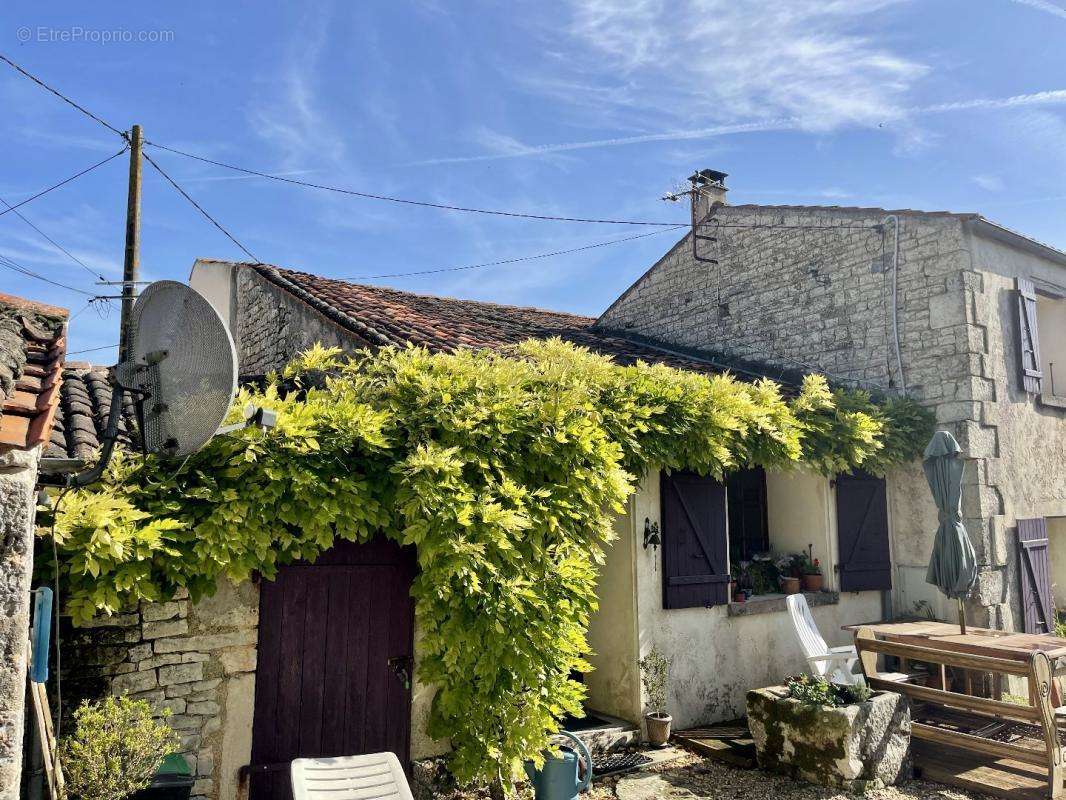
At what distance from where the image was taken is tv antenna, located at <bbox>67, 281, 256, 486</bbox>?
12.1 feet

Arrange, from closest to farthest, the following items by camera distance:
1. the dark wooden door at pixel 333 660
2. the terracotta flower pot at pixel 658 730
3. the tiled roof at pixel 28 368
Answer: the tiled roof at pixel 28 368, the dark wooden door at pixel 333 660, the terracotta flower pot at pixel 658 730

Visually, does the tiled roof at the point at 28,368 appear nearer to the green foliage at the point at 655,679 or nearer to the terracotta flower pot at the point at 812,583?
the green foliage at the point at 655,679

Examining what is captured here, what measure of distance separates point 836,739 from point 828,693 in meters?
0.35

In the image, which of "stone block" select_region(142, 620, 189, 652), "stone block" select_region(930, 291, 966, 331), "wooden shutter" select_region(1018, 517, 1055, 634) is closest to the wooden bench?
"wooden shutter" select_region(1018, 517, 1055, 634)

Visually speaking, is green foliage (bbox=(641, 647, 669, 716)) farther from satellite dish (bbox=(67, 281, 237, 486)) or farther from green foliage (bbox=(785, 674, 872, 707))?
satellite dish (bbox=(67, 281, 237, 486))

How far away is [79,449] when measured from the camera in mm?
4434

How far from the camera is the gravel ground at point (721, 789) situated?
17.4 feet

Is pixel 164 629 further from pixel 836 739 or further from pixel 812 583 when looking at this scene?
pixel 812 583

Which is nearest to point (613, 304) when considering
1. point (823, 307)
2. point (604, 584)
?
point (823, 307)

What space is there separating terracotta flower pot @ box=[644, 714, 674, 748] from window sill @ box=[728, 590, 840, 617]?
140 centimetres

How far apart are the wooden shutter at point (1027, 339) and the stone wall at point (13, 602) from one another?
10.2 metres

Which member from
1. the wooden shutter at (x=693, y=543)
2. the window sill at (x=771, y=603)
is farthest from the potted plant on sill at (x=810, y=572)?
the wooden shutter at (x=693, y=543)

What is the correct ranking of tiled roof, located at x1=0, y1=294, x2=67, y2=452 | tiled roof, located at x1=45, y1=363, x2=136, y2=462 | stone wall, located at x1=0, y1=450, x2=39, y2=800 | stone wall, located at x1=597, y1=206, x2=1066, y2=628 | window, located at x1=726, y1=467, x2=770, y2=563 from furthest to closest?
window, located at x1=726, y1=467, x2=770, y2=563 → stone wall, located at x1=597, y1=206, x2=1066, y2=628 → tiled roof, located at x1=45, y1=363, x2=136, y2=462 → tiled roof, located at x1=0, y1=294, x2=67, y2=452 → stone wall, located at x1=0, y1=450, x2=39, y2=800

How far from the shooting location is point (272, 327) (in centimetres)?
972
